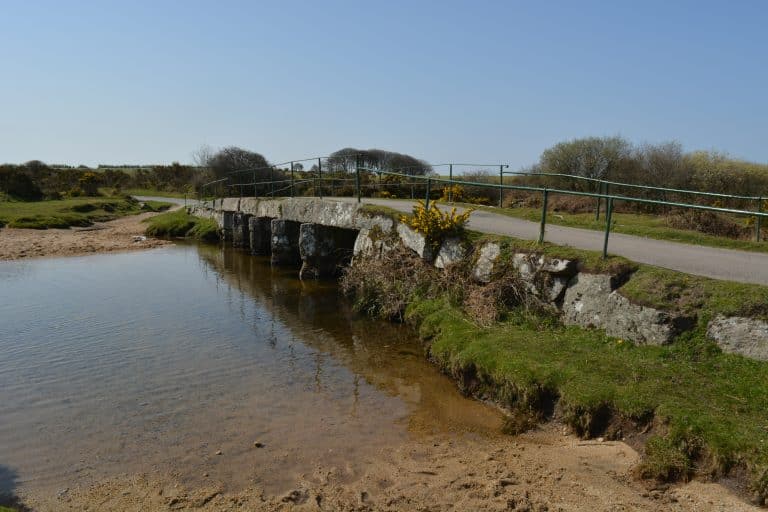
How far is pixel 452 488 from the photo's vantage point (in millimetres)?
5105

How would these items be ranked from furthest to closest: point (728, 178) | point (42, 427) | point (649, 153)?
point (649, 153)
point (728, 178)
point (42, 427)

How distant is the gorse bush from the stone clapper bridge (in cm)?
16

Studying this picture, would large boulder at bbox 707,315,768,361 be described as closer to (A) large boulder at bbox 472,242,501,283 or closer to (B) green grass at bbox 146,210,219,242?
(A) large boulder at bbox 472,242,501,283

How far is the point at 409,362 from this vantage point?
871 cm

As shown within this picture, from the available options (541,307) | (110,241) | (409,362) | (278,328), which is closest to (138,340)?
(278,328)

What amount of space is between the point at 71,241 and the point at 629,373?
2393 cm

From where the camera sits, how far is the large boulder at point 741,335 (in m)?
6.05

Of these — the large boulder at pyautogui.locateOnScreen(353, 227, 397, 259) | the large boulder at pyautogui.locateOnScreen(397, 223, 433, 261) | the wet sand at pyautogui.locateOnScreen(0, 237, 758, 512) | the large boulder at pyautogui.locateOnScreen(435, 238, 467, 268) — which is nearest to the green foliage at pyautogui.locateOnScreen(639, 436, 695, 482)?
the wet sand at pyautogui.locateOnScreen(0, 237, 758, 512)

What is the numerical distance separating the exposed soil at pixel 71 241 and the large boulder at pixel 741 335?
2141 centimetres

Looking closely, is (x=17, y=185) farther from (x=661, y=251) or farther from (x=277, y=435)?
(x=661, y=251)

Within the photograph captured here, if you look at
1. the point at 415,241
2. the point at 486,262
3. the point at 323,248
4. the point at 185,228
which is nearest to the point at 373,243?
the point at 415,241

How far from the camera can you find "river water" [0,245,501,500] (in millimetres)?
5851

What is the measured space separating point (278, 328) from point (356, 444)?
510 centimetres

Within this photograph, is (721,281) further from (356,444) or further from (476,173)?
(476,173)
